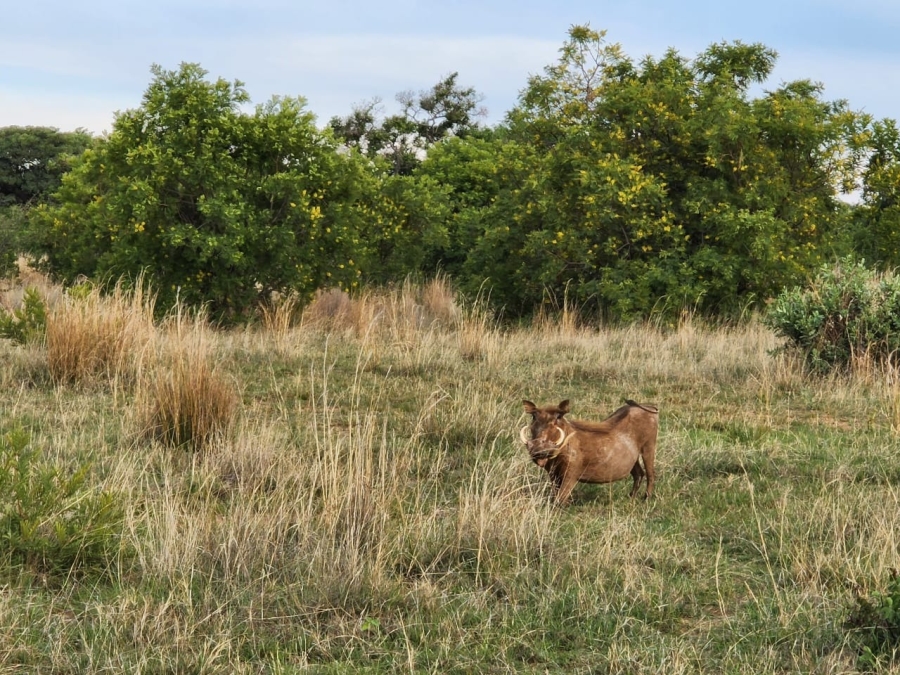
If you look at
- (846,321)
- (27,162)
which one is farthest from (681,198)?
(27,162)

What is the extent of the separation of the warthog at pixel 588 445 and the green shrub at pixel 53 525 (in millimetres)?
1989

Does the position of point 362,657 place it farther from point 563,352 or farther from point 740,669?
point 563,352

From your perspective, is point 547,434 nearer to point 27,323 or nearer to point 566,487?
point 566,487

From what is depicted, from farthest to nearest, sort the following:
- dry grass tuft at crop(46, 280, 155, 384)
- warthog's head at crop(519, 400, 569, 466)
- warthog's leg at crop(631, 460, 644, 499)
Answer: dry grass tuft at crop(46, 280, 155, 384) < warthog's leg at crop(631, 460, 644, 499) < warthog's head at crop(519, 400, 569, 466)

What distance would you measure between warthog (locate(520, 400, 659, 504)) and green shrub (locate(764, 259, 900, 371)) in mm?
4461

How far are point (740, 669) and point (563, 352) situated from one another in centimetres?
755

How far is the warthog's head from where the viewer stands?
4727 mm

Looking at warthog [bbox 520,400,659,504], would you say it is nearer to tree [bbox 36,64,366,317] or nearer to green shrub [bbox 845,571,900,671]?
green shrub [bbox 845,571,900,671]

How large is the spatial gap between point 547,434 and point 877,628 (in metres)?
1.88

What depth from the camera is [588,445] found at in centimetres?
491

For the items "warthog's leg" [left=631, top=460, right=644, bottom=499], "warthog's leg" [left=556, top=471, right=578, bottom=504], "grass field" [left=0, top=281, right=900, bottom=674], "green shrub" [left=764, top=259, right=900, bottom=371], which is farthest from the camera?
"green shrub" [left=764, top=259, right=900, bottom=371]

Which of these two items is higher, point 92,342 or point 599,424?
point 599,424

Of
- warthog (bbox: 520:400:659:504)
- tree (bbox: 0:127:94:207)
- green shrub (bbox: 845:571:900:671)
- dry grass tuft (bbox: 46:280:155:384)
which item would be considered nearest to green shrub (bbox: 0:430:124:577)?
warthog (bbox: 520:400:659:504)

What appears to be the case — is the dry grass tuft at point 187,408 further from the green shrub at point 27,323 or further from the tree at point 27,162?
the tree at point 27,162
